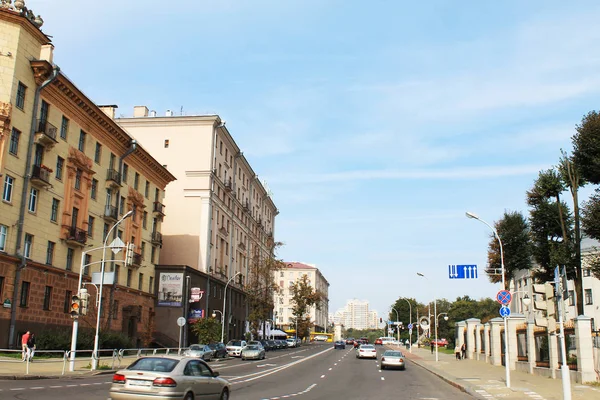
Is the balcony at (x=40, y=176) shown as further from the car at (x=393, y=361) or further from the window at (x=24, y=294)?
the car at (x=393, y=361)

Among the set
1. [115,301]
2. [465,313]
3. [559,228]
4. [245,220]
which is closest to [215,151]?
[245,220]

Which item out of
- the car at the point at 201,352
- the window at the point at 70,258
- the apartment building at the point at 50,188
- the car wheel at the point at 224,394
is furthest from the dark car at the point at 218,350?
the car wheel at the point at 224,394

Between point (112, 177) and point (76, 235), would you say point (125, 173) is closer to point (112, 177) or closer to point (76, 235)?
point (112, 177)

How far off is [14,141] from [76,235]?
9281 millimetres

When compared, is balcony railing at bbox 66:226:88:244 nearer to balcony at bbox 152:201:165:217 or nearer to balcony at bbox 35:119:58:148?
balcony at bbox 35:119:58:148

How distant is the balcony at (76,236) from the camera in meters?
39.8

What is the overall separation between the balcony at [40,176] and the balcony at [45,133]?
1678 mm

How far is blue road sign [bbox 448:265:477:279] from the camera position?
99.0 feet

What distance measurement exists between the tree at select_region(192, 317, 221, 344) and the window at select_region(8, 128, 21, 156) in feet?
90.0

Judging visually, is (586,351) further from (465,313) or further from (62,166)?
(465,313)

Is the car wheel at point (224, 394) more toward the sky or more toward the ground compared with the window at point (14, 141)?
more toward the ground

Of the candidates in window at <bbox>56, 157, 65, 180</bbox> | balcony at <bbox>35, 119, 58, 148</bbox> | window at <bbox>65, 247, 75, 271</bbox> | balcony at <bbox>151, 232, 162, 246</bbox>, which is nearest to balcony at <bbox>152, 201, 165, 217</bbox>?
balcony at <bbox>151, 232, 162, 246</bbox>

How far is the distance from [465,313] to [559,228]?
339ft

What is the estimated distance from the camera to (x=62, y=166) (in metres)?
39.7
